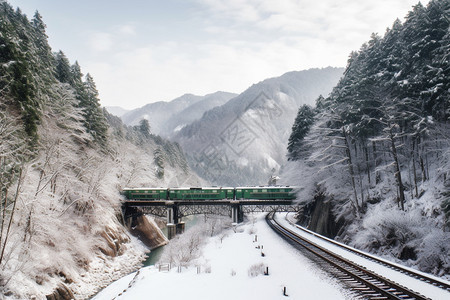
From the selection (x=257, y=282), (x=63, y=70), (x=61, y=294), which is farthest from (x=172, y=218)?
(x=257, y=282)

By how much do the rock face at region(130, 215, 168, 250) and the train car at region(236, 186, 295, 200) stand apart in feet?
51.0

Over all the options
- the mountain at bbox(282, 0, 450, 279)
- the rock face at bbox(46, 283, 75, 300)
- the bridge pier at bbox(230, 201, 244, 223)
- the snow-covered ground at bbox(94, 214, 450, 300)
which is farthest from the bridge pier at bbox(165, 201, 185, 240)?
the snow-covered ground at bbox(94, 214, 450, 300)

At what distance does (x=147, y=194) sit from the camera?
43.5 meters

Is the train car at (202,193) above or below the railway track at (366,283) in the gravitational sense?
above

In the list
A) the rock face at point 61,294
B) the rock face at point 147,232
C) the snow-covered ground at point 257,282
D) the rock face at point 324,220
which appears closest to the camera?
the snow-covered ground at point 257,282

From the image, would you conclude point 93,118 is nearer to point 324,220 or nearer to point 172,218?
point 172,218

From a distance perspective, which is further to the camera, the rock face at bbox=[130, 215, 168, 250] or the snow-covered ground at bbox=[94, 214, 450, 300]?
the rock face at bbox=[130, 215, 168, 250]

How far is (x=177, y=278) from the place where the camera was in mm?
13945

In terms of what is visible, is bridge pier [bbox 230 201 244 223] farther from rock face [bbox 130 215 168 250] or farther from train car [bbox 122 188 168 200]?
rock face [bbox 130 215 168 250]

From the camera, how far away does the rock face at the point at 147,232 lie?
4253cm

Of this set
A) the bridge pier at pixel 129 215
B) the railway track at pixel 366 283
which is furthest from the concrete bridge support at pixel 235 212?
the railway track at pixel 366 283

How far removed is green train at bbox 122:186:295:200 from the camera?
4134cm

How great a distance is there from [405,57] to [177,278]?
2574cm

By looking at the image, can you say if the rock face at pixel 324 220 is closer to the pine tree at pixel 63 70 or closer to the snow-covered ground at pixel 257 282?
the snow-covered ground at pixel 257 282
